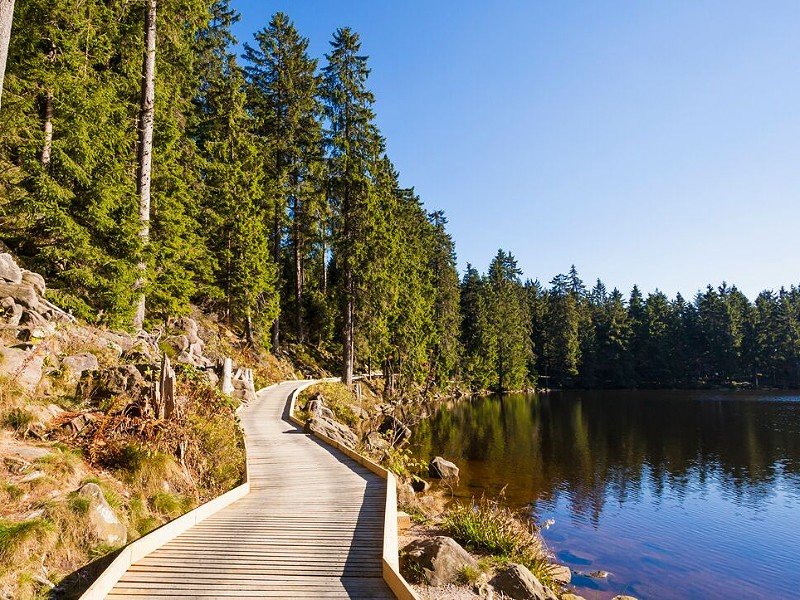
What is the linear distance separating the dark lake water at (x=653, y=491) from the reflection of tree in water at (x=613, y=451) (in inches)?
3.9

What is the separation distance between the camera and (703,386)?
9162 cm

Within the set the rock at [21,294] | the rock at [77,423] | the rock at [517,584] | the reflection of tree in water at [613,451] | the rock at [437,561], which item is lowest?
the reflection of tree in water at [613,451]

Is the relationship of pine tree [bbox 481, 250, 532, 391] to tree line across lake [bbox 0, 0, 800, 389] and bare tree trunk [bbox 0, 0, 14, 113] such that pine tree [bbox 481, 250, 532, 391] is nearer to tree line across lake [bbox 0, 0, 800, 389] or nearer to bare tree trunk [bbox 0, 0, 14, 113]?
tree line across lake [bbox 0, 0, 800, 389]

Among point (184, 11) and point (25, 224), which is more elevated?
point (184, 11)

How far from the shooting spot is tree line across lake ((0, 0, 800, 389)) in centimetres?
1345

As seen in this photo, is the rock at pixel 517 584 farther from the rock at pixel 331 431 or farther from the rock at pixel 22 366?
the rock at pixel 22 366

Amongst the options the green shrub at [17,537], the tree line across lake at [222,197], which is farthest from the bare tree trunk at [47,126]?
the green shrub at [17,537]

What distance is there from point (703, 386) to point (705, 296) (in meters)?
19.7

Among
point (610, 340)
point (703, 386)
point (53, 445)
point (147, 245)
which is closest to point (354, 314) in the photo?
point (147, 245)

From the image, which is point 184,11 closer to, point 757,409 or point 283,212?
point 283,212

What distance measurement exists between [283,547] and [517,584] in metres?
4.34

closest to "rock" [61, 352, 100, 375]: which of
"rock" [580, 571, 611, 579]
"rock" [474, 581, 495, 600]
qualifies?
"rock" [474, 581, 495, 600]

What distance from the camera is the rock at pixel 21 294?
34.3 feet

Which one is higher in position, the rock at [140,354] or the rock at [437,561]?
the rock at [140,354]
